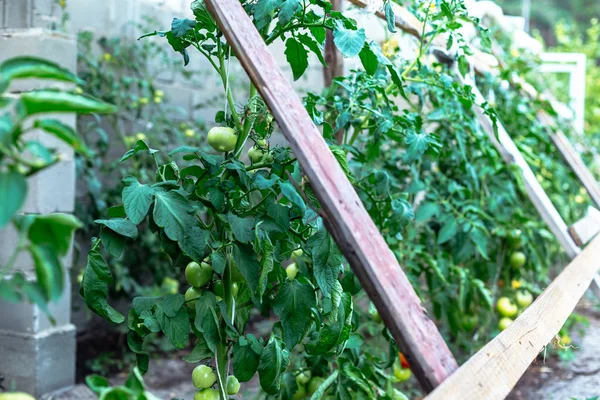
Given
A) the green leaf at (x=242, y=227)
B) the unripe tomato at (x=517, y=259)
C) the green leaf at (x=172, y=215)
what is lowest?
the unripe tomato at (x=517, y=259)

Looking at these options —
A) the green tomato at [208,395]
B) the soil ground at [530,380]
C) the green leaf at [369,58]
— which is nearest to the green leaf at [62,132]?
the green tomato at [208,395]

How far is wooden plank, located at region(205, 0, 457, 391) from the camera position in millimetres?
853

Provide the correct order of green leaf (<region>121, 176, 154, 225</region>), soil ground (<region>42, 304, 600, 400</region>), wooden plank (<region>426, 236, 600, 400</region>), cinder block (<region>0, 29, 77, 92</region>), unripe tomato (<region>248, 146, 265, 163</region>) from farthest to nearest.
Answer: soil ground (<region>42, 304, 600, 400</region>) < cinder block (<region>0, 29, 77, 92</region>) < unripe tomato (<region>248, 146, 265, 163</region>) < green leaf (<region>121, 176, 154, 225</region>) < wooden plank (<region>426, 236, 600, 400</region>)

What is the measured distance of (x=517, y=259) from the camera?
8.61ft

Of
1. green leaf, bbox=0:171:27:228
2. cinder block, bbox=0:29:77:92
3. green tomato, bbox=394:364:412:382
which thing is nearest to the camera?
green leaf, bbox=0:171:27:228

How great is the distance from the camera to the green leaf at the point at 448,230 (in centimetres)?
213

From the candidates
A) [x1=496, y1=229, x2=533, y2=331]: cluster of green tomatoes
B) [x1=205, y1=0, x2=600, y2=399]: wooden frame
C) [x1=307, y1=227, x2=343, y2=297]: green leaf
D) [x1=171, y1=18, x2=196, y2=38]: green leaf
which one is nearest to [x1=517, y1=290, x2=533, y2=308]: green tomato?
[x1=496, y1=229, x2=533, y2=331]: cluster of green tomatoes

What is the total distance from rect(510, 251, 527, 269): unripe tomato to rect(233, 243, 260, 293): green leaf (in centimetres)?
177

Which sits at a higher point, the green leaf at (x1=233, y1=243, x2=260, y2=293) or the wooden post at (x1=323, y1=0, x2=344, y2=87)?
the wooden post at (x1=323, y1=0, x2=344, y2=87)

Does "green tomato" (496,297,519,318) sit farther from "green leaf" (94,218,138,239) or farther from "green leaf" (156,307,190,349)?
"green leaf" (94,218,138,239)

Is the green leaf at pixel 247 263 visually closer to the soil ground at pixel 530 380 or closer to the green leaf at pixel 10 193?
the green leaf at pixel 10 193

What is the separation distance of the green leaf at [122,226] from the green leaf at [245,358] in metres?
0.29

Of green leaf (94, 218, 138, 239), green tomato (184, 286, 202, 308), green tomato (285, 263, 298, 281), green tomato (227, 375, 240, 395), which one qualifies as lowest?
green tomato (227, 375, 240, 395)

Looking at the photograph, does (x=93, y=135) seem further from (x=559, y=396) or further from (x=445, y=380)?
(x=445, y=380)
